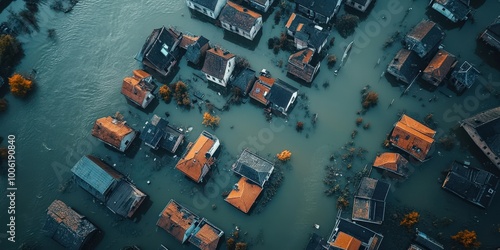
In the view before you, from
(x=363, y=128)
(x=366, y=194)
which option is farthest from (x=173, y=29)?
(x=366, y=194)

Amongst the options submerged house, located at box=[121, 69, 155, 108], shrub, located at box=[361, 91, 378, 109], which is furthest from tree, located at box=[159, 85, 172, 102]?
shrub, located at box=[361, 91, 378, 109]

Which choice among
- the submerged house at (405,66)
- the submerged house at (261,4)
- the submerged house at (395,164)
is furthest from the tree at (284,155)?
the submerged house at (261,4)

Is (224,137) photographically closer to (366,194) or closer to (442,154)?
(366,194)

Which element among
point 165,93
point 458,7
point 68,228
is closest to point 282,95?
point 165,93

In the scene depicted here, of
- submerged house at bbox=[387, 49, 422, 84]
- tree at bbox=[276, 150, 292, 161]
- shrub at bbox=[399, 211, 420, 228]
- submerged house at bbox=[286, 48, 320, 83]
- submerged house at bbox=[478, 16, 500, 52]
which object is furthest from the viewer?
submerged house at bbox=[286, 48, 320, 83]

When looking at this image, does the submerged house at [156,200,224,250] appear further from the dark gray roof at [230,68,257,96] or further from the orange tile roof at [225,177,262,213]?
the dark gray roof at [230,68,257,96]

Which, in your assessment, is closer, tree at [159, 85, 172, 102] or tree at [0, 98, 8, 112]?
tree at [159, 85, 172, 102]

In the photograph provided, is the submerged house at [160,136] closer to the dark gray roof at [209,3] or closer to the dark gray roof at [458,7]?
the dark gray roof at [209,3]
